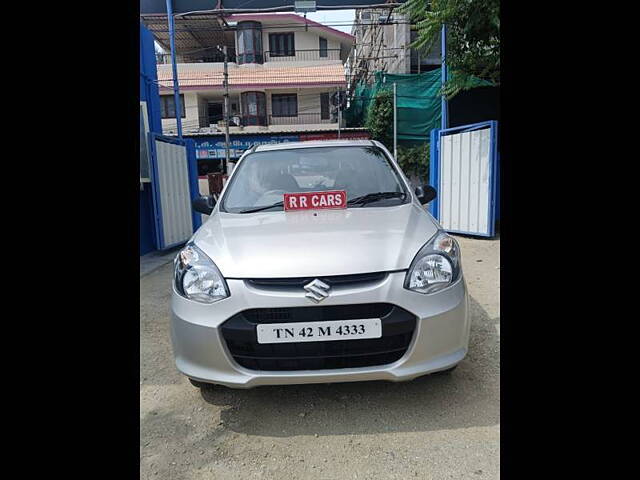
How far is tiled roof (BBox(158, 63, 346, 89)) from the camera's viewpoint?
24.9 m

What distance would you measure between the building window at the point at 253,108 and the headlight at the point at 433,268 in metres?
25.1

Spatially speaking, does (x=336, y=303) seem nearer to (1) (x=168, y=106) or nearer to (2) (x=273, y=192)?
(2) (x=273, y=192)

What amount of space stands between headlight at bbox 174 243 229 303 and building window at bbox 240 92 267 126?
81.5 feet

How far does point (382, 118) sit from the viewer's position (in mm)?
18406

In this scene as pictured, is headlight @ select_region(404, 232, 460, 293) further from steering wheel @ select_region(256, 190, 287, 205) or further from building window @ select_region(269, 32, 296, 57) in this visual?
building window @ select_region(269, 32, 296, 57)

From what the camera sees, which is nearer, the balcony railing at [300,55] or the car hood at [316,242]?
the car hood at [316,242]

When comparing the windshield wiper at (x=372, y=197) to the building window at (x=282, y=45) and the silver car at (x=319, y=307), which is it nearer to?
the silver car at (x=319, y=307)

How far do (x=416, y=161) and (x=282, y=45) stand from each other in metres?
17.1

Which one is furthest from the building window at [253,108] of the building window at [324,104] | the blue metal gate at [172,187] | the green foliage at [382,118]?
the blue metal gate at [172,187]

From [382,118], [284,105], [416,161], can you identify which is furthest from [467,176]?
[284,105]

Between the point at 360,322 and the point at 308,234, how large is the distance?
1.96ft

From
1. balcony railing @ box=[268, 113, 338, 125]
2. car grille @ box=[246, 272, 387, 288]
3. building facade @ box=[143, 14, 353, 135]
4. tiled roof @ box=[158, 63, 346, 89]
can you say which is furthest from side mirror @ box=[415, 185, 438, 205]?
balcony railing @ box=[268, 113, 338, 125]

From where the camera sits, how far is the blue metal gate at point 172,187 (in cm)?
664
